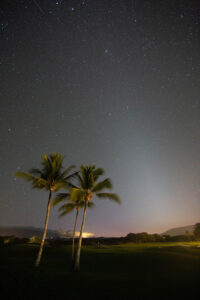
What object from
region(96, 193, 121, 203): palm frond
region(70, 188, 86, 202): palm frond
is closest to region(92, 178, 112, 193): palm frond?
region(96, 193, 121, 203): palm frond

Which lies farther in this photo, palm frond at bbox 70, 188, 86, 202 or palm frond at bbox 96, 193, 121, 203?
palm frond at bbox 96, 193, 121, 203

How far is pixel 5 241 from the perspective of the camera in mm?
29844

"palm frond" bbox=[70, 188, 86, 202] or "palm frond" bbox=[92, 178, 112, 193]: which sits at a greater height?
"palm frond" bbox=[92, 178, 112, 193]

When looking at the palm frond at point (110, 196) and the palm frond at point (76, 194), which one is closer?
the palm frond at point (76, 194)

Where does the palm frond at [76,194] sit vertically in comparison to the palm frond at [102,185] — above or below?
below

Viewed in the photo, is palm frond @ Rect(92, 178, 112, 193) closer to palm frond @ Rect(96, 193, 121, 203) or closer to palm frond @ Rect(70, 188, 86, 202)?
palm frond @ Rect(96, 193, 121, 203)

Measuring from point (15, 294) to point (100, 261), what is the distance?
12529 mm

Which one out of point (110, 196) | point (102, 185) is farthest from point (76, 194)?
point (110, 196)

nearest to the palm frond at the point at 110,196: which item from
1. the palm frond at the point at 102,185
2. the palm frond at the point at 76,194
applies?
the palm frond at the point at 102,185

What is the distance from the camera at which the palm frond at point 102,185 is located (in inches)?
570

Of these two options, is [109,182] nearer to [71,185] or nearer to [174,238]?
[71,185]

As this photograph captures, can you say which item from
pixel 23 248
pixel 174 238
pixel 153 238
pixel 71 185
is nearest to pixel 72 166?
pixel 71 185

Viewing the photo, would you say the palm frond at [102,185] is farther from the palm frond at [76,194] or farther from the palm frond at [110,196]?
the palm frond at [76,194]

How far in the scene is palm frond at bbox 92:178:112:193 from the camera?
1448 cm
